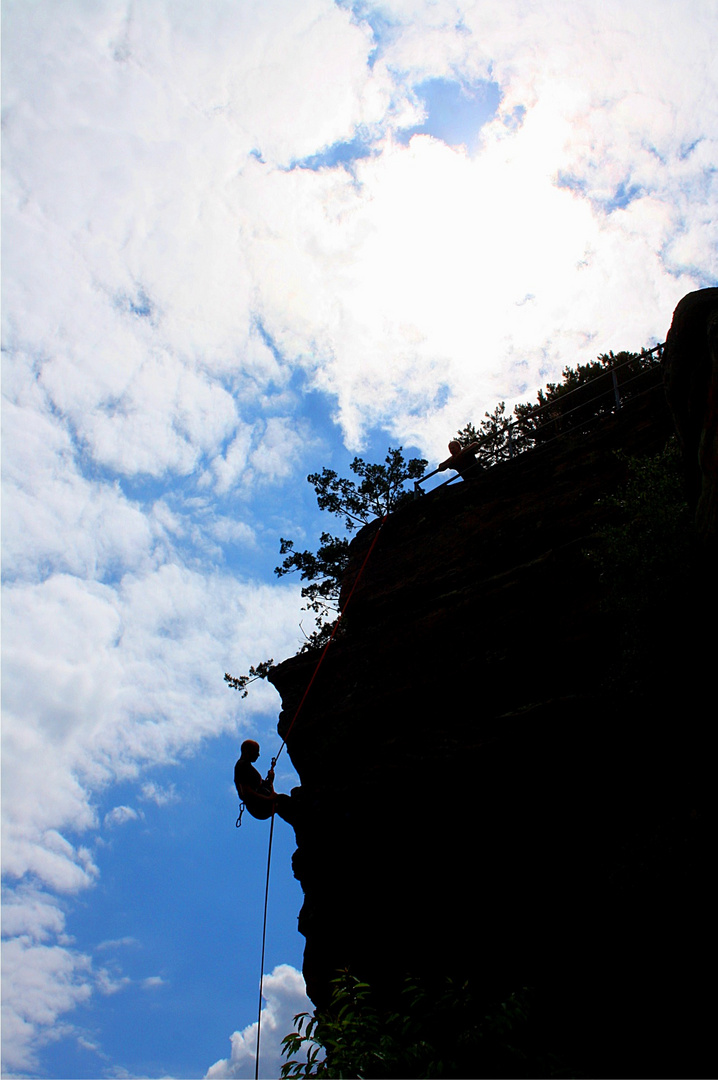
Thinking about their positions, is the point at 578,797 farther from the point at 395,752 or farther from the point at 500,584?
the point at 500,584

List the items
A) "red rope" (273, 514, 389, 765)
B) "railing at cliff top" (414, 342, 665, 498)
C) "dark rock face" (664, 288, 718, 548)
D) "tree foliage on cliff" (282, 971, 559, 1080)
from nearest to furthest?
"tree foliage on cliff" (282, 971, 559, 1080) → "dark rock face" (664, 288, 718, 548) → "red rope" (273, 514, 389, 765) → "railing at cliff top" (414, 342, 665, 498)

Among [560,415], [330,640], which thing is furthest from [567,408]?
[330,640]

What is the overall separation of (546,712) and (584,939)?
8.18 ft

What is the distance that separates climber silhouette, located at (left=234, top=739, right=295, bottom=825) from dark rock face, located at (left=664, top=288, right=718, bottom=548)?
7.19 m

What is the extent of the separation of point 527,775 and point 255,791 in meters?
4.17

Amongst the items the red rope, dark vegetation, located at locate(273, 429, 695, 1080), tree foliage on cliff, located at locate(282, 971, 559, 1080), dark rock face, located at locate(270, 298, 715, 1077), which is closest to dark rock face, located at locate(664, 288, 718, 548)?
dark vegetation, located at locate(273, 429, 695, 1080)

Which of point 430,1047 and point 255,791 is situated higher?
point 255,791

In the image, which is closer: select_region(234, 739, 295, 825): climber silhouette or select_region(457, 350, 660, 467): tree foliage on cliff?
select_region(234, 739, 295, 825): climber silhouette

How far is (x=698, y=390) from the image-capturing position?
6910 millimetres

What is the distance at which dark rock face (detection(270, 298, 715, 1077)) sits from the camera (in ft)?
20.8

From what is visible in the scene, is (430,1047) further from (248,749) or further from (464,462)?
(464,462)

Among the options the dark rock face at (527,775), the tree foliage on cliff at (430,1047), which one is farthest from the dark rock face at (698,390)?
the tree foliage on cliff at (430,1047)

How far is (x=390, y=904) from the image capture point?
880 cm

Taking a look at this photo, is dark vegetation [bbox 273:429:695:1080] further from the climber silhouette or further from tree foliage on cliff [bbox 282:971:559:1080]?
the climber silhouette
